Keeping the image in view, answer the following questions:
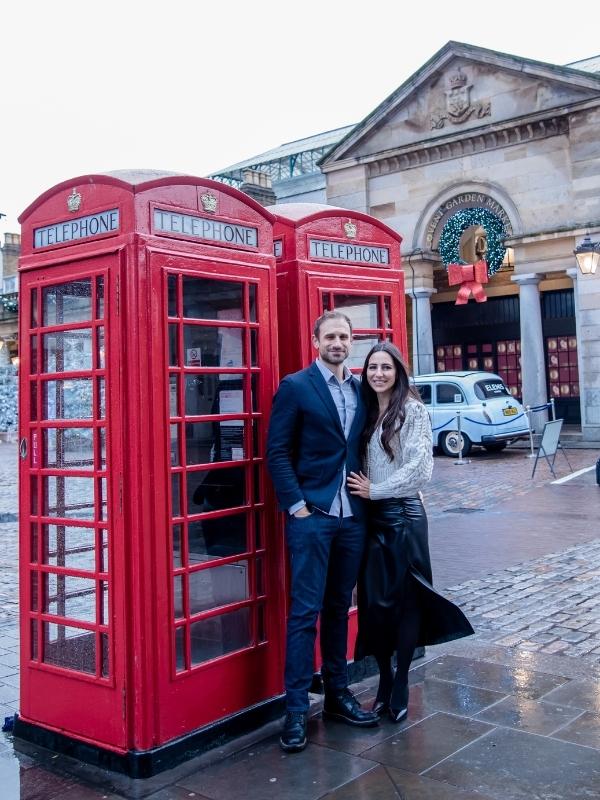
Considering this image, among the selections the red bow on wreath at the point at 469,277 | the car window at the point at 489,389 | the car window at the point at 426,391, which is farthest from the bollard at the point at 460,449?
the red bow on wreath at the point at 469,277

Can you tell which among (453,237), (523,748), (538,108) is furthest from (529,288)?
(523,748)

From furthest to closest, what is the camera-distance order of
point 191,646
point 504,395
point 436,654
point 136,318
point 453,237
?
point 453,237, point 504,395, point 436,654, point 191,646, point 136,318

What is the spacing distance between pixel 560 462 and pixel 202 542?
1469 centimetres

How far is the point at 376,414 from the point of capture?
4.58 m

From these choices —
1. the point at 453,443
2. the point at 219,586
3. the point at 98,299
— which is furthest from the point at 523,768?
the point at 453,443

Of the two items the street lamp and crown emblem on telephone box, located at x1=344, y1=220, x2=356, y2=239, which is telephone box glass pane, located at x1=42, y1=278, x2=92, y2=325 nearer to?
crown emblem on telephone box, located at x1=344, y1=220, x2=356, y2=239

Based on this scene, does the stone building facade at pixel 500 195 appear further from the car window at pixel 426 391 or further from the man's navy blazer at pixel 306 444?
the man's navy blazer at pixel 306 444

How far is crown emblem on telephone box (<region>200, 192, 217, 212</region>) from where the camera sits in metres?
4.39

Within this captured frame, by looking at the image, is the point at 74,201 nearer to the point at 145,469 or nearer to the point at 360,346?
the point at 145,469

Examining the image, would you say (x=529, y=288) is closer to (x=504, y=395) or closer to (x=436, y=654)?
(x=504, y=395)

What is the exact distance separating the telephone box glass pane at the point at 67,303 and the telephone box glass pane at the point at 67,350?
73mm

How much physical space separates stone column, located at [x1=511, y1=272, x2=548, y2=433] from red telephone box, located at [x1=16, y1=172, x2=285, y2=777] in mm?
19099

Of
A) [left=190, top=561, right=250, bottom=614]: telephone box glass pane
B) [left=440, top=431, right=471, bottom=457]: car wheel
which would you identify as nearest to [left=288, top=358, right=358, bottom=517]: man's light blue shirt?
[left=190, top=561, right=250, bottom=614]: telephone box glass pane

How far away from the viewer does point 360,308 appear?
5.51 meters
